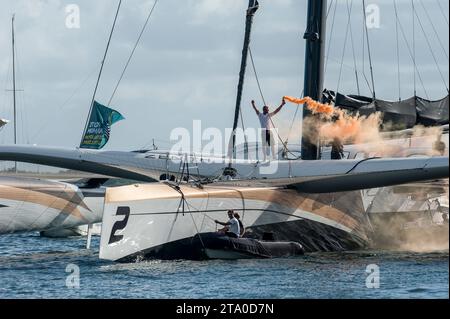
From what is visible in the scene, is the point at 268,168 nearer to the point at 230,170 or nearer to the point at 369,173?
the point at 230,170

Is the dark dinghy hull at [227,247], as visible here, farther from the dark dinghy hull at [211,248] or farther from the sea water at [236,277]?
the sea water at [236,277]

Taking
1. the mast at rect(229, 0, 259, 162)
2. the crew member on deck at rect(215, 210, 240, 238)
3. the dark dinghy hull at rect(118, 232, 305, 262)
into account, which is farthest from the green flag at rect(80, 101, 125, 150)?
the dark dinghy hull at rect(118, 232, 305, 262)

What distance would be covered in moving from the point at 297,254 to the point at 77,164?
22.4ft

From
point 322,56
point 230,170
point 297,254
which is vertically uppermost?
point 322,56

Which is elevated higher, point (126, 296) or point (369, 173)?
point (369, 173)

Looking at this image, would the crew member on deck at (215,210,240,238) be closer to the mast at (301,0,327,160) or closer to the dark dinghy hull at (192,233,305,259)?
the dark dinghy hull at (192,233,305,259)

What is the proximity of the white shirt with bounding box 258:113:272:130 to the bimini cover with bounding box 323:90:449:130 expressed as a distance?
194cm

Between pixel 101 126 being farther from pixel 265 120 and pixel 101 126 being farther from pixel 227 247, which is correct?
pixel 227 247

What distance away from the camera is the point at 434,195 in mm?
24234

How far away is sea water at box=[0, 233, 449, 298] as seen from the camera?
15.9m

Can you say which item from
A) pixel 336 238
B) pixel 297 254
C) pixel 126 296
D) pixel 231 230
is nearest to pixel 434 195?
pixel 336 238

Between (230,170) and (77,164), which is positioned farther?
(77,164)
